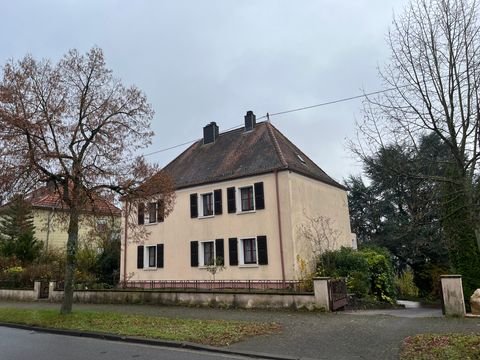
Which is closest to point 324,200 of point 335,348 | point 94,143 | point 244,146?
point 244,146

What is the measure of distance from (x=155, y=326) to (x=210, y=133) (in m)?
20.3

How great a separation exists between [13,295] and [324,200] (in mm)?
18893

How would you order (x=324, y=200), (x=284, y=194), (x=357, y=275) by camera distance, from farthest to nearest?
(x=324, y=200)
(x=284, y=194)
(x=357, y=275)

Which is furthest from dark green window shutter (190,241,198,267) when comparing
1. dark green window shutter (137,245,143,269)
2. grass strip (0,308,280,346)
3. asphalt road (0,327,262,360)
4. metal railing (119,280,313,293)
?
asphalt road (0,327,262,360)

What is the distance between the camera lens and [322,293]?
568 inches

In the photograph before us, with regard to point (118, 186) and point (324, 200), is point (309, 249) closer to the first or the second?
point (324, 200)

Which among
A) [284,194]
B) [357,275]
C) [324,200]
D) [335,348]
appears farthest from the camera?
[324,200]

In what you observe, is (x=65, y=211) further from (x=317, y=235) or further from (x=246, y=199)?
(x=317, y=235)

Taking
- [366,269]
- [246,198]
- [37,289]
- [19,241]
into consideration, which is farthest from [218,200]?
[19,241]

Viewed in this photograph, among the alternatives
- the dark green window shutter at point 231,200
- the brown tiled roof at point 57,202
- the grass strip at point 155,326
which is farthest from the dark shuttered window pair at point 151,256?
the grass strip at point 155,326

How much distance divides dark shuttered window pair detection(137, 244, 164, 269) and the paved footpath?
12.6 m

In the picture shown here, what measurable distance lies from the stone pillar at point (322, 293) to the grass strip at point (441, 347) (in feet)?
17.5

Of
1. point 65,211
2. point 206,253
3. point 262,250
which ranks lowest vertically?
point 262,250

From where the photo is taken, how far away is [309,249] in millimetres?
23188
